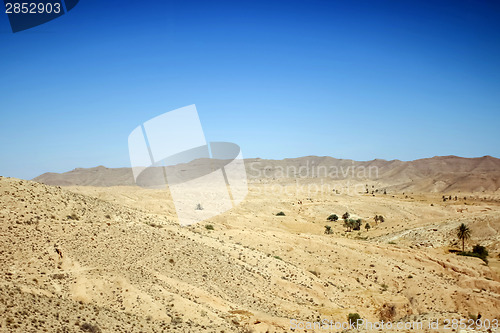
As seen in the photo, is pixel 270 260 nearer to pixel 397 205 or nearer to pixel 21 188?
pixel 21 188

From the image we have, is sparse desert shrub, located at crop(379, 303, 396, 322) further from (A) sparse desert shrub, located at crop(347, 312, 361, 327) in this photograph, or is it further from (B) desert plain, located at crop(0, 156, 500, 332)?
(A) sparse desert shrub, located at crop(347, 312, 361, 327)

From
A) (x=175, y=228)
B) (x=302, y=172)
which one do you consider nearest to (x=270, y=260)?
(x=175, y=228)

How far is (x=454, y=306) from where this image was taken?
65.1ft

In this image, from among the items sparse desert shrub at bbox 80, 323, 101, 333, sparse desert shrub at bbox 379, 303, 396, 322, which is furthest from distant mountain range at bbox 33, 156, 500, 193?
sparse desert shrub at bbox 80, 323, 101, 333

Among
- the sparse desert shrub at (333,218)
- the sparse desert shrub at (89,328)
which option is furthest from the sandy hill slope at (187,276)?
the sparse desert shrub at (333,218)

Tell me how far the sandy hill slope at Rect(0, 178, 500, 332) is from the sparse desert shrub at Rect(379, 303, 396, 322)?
0.19 feet

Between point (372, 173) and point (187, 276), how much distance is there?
15937cm

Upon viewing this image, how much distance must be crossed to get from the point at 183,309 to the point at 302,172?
15803cm

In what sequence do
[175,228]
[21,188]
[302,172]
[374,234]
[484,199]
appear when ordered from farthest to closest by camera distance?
[302,172], [484,199], [374,234], [175,228], [21,188]

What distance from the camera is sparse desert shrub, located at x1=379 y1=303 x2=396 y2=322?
60.5 ft

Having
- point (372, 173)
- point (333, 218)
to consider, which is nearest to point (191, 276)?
point (333, 218)

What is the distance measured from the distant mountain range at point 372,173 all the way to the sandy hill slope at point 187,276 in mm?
86280

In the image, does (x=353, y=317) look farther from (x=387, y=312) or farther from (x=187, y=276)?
(x=187, y=276)

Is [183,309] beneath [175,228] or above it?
beneath
